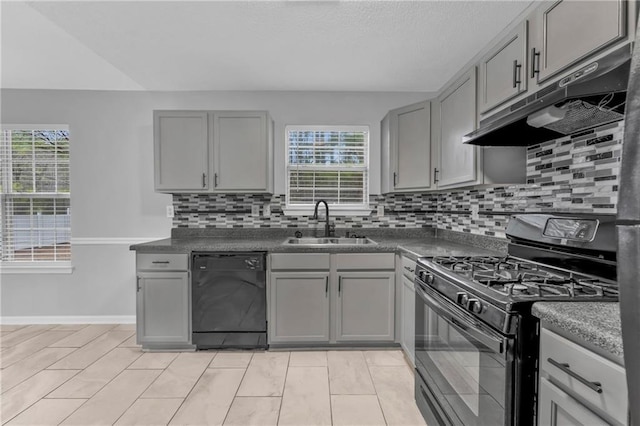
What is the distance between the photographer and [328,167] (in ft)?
11.2

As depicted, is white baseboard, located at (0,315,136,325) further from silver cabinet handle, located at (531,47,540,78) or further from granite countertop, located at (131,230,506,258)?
silver cabinet handle, located at (531,47,540,78)

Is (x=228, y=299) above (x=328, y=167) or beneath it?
beneath

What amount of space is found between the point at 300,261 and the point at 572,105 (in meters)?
2.01

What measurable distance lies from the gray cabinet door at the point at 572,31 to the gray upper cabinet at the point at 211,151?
2109 millimetres

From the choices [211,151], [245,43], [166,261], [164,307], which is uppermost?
[245,43]

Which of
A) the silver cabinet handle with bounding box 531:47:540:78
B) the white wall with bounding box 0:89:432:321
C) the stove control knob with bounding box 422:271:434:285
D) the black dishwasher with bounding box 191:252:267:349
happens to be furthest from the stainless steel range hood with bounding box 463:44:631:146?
the black dishwasher with bounding box 191:252:267:349

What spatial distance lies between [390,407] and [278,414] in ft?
2.21

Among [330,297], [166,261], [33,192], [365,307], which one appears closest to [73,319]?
[33,192]

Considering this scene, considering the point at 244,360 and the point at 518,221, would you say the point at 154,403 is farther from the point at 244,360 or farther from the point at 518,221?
the point at 518,221

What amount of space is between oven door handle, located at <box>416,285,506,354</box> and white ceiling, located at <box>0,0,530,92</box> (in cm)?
175

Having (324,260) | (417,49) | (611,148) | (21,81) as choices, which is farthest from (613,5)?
(21,81)

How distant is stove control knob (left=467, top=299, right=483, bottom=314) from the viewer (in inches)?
48.4

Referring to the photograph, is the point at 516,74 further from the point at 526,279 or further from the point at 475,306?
the point at 475,306

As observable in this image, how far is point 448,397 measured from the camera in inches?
59.3
